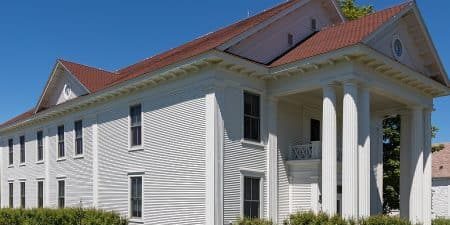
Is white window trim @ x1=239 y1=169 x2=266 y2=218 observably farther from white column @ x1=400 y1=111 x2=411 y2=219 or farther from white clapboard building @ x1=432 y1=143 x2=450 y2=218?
white clapboard building @ x1=432 y1=143 x2=450 y2=218

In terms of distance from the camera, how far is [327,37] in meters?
19.2

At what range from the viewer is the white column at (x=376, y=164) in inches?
915

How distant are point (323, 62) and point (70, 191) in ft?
53.5

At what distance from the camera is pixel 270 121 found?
18922mm

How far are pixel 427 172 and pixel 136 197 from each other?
41.8 feet

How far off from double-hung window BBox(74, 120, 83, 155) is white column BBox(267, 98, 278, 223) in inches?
457

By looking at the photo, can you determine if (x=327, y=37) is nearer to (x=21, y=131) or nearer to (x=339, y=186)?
(x=339, y=186)

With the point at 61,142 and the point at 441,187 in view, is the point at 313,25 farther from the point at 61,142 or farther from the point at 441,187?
the point at 441,187

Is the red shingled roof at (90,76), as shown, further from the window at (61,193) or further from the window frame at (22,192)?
Answer: the window frame at (22,192)

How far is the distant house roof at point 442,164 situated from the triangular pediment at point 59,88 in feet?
119

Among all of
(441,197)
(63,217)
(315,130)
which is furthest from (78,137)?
(441,197)

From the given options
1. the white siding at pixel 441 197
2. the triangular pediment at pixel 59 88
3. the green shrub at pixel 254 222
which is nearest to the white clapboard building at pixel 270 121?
the triangular pediment at pixel 59 88

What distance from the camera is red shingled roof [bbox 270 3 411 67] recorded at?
54.5 ft

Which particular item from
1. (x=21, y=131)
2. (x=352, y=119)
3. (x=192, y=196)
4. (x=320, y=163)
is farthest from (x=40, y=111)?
(x=352, y=119)
